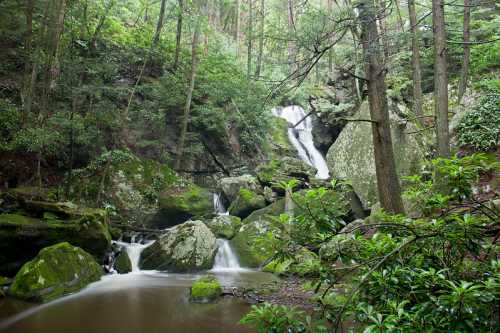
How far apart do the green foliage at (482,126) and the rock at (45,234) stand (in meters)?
10.0

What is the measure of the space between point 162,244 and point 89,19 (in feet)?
35.6

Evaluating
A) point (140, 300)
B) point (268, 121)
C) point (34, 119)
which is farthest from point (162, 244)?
point (268, 121)

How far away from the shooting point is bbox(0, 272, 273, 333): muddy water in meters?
5.36

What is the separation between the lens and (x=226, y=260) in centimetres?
1055

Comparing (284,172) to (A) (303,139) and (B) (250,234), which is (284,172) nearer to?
(B) (250,234)

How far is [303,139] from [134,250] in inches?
505

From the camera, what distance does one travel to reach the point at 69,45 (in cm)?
1268

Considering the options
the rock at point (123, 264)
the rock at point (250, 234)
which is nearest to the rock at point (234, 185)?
the rock at point (250, 234)

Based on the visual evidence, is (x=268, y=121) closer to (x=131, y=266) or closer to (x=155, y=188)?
(x=155, y=188)

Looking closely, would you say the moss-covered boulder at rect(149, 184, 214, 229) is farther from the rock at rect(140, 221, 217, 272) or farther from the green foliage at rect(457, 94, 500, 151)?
the green foliage at rect(457, 94, 500, 151)

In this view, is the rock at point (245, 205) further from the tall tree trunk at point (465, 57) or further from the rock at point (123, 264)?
the tall tree trunk at point (465, 57)

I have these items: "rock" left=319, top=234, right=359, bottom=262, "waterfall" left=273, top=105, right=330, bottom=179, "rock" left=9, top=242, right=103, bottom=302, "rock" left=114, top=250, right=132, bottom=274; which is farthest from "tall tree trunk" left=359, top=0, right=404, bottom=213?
"waterfall" left=273, top=105, right=330, bottom=179

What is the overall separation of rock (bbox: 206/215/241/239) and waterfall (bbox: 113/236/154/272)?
7.43 feet

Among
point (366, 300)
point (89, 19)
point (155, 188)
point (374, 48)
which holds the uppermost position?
point (89, 19)
